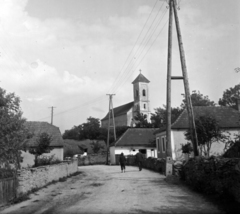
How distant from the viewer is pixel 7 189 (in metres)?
9.48

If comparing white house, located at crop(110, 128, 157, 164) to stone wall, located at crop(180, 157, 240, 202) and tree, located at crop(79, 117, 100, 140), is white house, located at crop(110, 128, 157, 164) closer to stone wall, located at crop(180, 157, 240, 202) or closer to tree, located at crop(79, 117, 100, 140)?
stone wall, located at crop(180, 157, 240, 202)

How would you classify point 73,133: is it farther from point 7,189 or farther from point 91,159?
point 7,189

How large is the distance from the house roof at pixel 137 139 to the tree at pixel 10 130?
29771 millimetres

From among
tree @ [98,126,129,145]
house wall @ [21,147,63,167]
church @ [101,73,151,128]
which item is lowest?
house wall @ [21,147,63,167]

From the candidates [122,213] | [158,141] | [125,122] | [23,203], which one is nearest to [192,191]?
[122,213]

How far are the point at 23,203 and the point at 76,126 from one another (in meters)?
86.1

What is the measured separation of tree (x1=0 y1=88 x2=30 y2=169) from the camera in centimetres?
1037

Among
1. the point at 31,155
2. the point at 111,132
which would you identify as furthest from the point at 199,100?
the point at 31,155

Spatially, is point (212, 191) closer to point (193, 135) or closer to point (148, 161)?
point (193, 135)

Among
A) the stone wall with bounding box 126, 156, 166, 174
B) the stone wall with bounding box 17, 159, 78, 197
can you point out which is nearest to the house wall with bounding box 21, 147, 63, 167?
the stone wall with bounding box 126, 156, 166, 174

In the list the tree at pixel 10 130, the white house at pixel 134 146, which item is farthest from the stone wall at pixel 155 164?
the white house at pixel 134 146

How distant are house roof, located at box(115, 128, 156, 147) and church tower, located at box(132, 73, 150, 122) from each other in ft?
127

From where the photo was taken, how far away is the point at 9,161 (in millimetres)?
10562

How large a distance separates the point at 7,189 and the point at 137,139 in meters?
33.4
